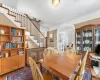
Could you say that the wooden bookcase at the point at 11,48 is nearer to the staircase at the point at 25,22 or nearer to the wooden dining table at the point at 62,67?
the staircase at the point at 25,22

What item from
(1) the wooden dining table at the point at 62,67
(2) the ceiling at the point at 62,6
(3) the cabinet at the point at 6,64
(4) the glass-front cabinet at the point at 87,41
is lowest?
(3) the cabinet at the point at 6,64

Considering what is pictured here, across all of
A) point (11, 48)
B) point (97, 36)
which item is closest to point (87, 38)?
point (97, 36)

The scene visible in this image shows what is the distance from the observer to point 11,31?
3482mm

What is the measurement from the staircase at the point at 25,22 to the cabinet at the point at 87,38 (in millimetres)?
2061

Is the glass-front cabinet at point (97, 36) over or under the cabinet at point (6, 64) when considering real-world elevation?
over

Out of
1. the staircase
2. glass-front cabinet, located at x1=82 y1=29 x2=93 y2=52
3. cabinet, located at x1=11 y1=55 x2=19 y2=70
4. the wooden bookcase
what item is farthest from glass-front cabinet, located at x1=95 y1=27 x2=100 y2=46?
cabinet, located at x1=11 y1=55 x2=19 y2=70

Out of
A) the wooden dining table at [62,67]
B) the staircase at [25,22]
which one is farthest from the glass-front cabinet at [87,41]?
the staircase at [25,22]

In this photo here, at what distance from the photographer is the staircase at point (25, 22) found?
3.68 metres

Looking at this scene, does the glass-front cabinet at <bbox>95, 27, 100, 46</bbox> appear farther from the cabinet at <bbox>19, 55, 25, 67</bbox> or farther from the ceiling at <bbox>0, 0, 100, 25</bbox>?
the cabinet at <bbox>19, 55, 25, 67</bbox>

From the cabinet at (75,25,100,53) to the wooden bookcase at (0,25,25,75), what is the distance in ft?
8.36

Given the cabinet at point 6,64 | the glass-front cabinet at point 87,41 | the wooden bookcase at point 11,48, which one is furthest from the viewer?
the glass-front cabinet at point 87,41

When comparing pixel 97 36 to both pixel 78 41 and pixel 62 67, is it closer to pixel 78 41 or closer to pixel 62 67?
pixel 78 41

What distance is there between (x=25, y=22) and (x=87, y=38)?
10.6 ft

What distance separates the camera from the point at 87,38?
3740mm
